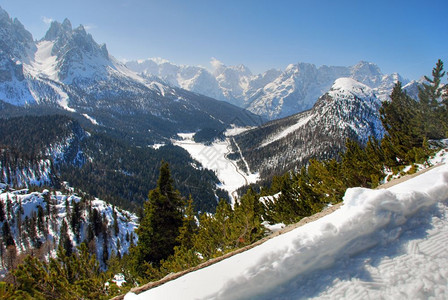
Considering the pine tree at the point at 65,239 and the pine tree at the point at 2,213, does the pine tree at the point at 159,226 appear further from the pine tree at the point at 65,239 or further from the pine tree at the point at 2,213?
the pine tree at the point at 2,213

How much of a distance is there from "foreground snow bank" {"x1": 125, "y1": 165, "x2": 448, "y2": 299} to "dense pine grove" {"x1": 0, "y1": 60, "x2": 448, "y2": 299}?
445 cm

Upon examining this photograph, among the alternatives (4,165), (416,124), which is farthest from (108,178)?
(416,124)

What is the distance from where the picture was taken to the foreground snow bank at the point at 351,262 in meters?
4.61

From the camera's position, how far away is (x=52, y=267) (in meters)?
9.88

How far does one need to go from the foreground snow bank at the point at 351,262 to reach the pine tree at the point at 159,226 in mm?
14903

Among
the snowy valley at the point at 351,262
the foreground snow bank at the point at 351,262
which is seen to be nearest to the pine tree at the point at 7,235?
the snowy valley at the point at 351,262

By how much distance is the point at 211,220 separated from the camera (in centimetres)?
1348

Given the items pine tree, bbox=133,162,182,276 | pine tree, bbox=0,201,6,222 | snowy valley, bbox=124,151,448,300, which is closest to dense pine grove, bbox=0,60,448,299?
pine tree, bbox=133,162,182,276

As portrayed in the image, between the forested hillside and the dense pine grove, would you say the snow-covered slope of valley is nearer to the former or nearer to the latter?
the forested hillside

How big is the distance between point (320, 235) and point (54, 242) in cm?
9211

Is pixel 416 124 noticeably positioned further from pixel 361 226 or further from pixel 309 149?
pixel 309 149

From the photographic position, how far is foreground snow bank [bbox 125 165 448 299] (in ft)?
15.1

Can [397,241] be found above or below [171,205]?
below

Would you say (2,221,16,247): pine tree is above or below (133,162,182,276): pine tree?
above
